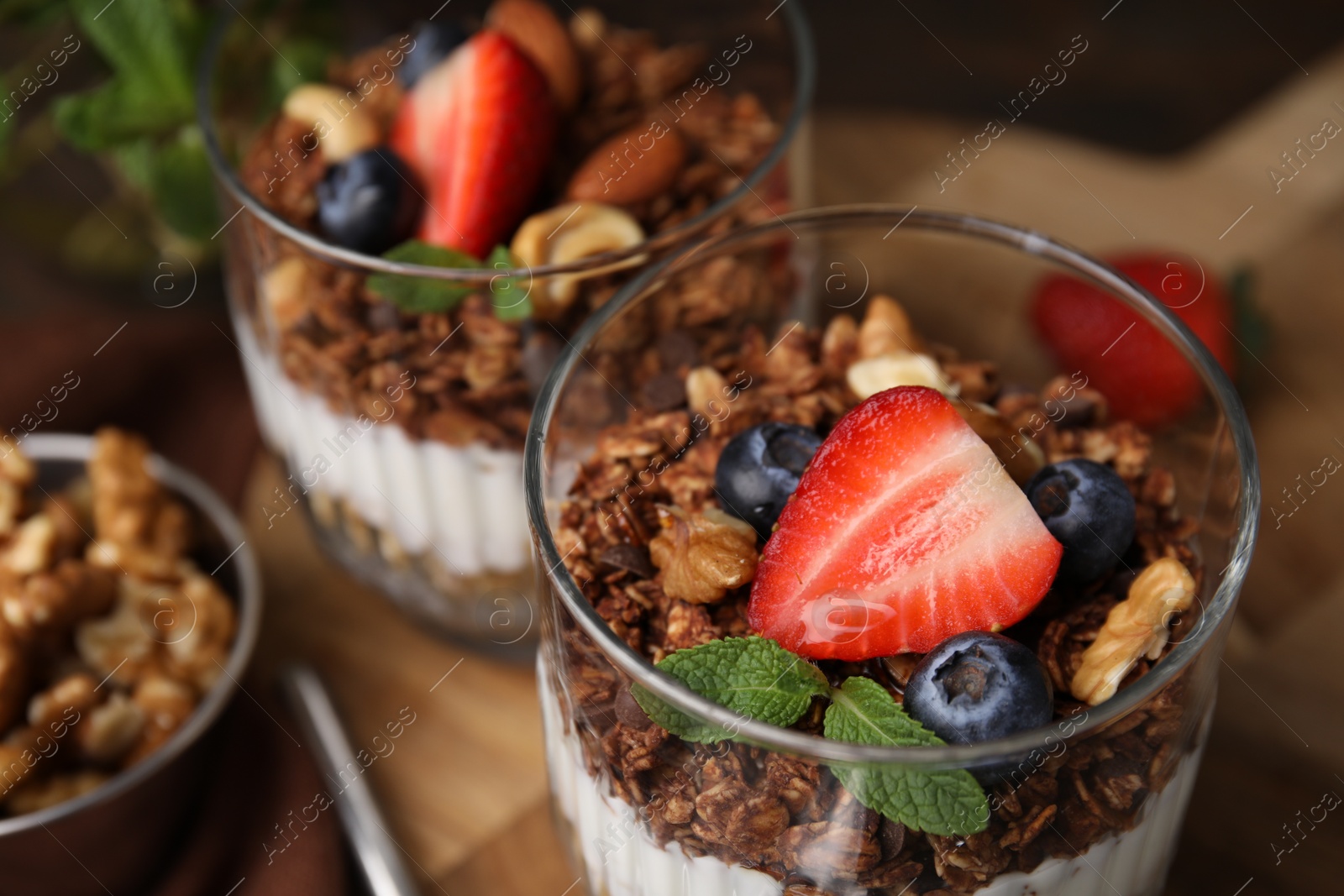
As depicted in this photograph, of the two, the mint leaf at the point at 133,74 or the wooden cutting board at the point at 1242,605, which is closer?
the wooden cutting board at the point at 1242,605

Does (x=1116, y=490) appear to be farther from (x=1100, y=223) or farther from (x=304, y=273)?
(x=1100, y=223)

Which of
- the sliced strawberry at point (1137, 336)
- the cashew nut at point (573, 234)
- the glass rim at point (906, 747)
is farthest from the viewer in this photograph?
the cashew nut at point (573, 234)

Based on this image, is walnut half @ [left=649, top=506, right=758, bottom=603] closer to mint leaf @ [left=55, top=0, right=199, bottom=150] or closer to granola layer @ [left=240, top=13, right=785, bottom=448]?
granola layer @ [left=240, top=13, right=785, bottom=448]

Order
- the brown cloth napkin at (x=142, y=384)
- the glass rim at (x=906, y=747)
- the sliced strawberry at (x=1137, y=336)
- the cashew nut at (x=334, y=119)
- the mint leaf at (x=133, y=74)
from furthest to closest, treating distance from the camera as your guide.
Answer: the brown cloth napkin at (x=142, y=384) → the mint leaf at (x=133, y=74) → the cashew nut at (x=334, y=119) → the sliced strawberry at (x=1137, y=336) → the glass rim at (x=906, y=747)

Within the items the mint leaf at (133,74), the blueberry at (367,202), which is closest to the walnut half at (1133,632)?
the blueberry at (367,202)

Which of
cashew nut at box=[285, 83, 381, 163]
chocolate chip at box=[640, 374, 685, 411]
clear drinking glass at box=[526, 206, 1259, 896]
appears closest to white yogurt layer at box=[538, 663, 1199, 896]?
clear drinking glass at box=[526, 206, 1259, 896]

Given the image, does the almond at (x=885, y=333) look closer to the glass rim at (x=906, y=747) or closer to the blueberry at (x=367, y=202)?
the glass rim at (x=906, y=747)

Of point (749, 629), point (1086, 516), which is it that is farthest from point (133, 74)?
point (1086, 516)

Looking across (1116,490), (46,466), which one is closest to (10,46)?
(46,466)
